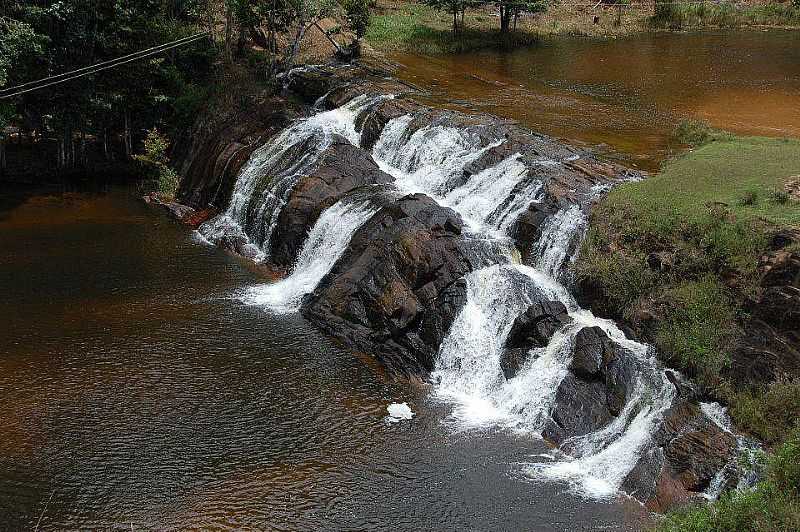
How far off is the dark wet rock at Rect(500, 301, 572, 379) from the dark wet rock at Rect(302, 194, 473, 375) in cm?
158

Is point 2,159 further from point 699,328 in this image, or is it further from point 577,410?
point 699,328

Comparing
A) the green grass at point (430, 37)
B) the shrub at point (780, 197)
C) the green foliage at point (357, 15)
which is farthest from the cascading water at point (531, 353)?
the green grass at point (430, 37)

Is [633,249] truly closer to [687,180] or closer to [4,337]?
[687,180]

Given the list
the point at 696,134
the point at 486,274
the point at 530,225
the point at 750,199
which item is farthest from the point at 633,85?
the point at 486,274

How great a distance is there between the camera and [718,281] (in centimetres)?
1512

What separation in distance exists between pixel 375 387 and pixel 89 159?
20458mm

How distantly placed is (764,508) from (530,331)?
22.7ft

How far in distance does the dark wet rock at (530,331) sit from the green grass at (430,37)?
89.3 ft

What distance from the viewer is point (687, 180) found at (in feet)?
60.3

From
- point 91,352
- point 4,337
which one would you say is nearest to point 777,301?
point 91,352

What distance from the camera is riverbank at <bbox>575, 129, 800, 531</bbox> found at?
13.3 m

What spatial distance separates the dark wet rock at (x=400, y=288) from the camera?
17.4 m

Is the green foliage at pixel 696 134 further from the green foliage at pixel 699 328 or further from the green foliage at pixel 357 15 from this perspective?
the green foliage at pixel 357 15

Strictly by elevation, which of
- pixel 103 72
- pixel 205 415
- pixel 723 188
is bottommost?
pixel 205 415
